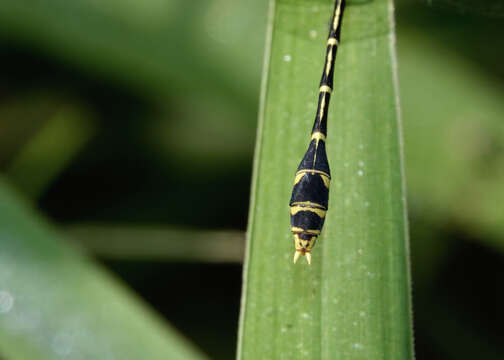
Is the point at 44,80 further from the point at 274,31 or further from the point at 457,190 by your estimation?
the point at 457,190

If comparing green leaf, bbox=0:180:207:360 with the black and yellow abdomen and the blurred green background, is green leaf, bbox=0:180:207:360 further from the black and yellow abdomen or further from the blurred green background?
the black and yellow abdomen

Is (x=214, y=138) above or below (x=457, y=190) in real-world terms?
above

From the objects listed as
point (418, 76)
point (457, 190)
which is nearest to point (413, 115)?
point (418, 76)

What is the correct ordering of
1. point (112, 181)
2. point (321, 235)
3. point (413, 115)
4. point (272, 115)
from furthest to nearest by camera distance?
point (112, 181) → point (413, 115) → point (272, 115) → point (321, 235)

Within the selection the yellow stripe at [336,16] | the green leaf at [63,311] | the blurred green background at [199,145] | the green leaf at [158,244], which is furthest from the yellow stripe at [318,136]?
the green leaf at [158,244]

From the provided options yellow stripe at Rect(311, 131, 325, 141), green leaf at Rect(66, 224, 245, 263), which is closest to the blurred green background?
green leaf at Rect(66, 224, 245, 263)

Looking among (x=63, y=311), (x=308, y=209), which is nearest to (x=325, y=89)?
(x=308, y=209)

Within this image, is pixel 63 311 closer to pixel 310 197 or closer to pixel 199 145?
pixel 310 197

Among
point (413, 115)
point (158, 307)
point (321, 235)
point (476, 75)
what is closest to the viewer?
point (321, 235)
